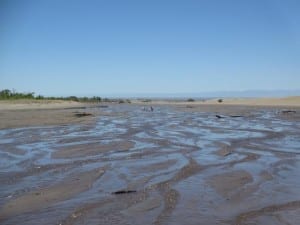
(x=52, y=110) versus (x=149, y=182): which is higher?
(x=149, y=182)

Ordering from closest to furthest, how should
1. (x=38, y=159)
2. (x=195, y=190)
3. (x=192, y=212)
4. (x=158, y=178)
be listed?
(x=192, y=212) < (x=195, y=190) < (x=158, y=178) < (x=38, y=159)

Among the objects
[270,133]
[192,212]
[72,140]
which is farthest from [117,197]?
[270,133]

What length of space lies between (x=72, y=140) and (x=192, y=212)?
1204 centimetres

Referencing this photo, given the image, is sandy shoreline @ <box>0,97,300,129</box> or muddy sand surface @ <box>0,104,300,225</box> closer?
muddy sand surface @ <box>0,104,300,225</box>

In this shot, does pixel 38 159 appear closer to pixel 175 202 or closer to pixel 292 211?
pixel 175 202

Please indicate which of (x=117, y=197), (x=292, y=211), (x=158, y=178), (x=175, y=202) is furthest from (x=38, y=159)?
(x=292, y=211)

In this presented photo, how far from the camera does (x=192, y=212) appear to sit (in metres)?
7.61

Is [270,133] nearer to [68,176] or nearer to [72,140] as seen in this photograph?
[72,140]

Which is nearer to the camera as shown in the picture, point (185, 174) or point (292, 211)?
point (292, 211)

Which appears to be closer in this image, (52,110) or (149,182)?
(149,182)

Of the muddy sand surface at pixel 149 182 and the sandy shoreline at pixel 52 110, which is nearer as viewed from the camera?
the muddy sand surface at pixel 149 182

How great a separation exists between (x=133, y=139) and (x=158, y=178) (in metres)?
9.00

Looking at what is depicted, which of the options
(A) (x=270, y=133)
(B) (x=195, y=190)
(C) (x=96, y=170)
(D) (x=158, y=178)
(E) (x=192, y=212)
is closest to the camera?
(E) (x=192, y=212)

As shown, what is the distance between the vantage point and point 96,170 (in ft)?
38.4
